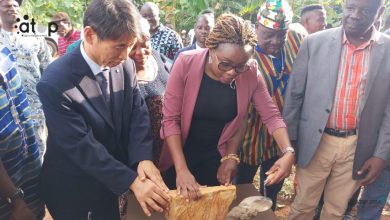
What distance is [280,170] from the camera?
1.70 metres

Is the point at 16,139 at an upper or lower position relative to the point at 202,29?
lower

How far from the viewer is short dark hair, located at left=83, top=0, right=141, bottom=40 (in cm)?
129

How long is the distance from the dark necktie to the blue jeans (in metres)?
2.18

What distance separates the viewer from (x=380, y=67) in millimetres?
2023

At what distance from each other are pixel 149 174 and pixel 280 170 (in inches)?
27.4

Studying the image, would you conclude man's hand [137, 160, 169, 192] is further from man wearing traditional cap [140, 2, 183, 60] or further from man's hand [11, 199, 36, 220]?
man wearing traditional cap [140, 2, 183, 60]

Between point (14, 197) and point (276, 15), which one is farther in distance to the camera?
point (276, 15)

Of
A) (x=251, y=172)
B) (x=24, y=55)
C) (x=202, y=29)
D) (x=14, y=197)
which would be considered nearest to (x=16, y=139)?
(x=14, y=197)

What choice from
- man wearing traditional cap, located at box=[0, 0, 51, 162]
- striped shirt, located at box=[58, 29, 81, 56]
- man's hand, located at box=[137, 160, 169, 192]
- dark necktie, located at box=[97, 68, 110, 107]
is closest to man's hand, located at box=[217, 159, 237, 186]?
man's hand, located at box=[137, 160, 169, 192]

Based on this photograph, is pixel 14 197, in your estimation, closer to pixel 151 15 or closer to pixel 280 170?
pixel 280 170

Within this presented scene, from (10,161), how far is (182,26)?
27.9 ft

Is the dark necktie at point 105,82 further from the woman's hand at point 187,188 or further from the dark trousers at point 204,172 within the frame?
the dark trousers at point 204,172

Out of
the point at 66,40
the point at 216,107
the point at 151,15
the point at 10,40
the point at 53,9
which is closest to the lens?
the point at 216,107

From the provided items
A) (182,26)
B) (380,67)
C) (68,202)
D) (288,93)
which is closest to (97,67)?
(68,202)
